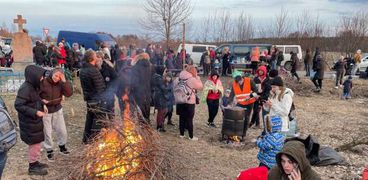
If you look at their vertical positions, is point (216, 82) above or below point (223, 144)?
above

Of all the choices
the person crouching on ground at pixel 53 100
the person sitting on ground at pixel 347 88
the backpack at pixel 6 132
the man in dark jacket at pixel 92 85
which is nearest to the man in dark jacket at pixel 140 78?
the man in dark jacket at pixel 92 85

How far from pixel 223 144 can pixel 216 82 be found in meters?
1.68

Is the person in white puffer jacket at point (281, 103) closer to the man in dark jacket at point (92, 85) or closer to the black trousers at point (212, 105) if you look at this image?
the black trousers at point (212, 105)

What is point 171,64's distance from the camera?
58.2 feet

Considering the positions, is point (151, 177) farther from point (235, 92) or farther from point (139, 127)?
point (235, 92)

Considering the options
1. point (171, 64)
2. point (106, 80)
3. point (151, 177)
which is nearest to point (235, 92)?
point (106, 80)

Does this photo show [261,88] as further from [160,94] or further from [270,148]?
[270,148]

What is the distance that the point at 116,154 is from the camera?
4.38 meters

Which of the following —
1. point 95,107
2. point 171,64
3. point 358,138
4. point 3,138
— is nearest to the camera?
point 3,138

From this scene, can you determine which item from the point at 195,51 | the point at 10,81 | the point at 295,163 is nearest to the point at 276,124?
the point at 295,163

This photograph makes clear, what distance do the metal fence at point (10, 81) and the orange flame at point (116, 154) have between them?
874 cm

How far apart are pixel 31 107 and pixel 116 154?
1.66m

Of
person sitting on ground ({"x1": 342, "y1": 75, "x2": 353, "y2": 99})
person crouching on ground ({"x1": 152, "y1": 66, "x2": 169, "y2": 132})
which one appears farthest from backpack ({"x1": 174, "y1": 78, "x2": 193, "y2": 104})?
person sitting on ground ({"x1": 342, "y1": 75, "x2": 353, "y2": 99})

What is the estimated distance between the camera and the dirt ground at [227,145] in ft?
19.5
